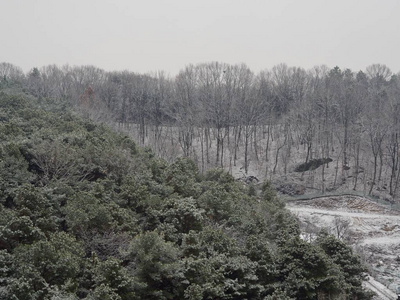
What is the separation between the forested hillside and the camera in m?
10.8

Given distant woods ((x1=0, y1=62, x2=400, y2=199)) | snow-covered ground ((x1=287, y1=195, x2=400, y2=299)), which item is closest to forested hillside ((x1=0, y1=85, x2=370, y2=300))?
snow-covered ground ((x1=287, y1=195, x2=400, y2=299))

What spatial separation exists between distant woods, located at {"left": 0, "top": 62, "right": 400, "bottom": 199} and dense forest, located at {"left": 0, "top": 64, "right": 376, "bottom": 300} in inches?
718

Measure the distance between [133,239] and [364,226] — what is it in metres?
20.5

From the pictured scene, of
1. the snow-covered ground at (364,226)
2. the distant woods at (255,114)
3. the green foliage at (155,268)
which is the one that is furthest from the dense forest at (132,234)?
the distant woods at (255,114)

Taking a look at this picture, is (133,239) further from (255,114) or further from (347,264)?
(255,114)

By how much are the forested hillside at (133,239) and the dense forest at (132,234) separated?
4 cm

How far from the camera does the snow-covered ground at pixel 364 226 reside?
21527 millimetres

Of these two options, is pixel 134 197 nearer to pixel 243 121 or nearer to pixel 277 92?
pixel 243 121

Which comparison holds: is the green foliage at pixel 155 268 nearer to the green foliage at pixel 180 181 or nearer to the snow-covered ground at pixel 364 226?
the green foliage at pixel 180 181

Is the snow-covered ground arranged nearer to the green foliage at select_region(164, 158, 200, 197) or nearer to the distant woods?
the distant woods

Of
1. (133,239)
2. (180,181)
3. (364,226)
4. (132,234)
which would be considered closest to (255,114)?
(364,226)

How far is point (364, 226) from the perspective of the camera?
27750 mm

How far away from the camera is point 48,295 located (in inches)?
387

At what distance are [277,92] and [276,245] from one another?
40.5m
